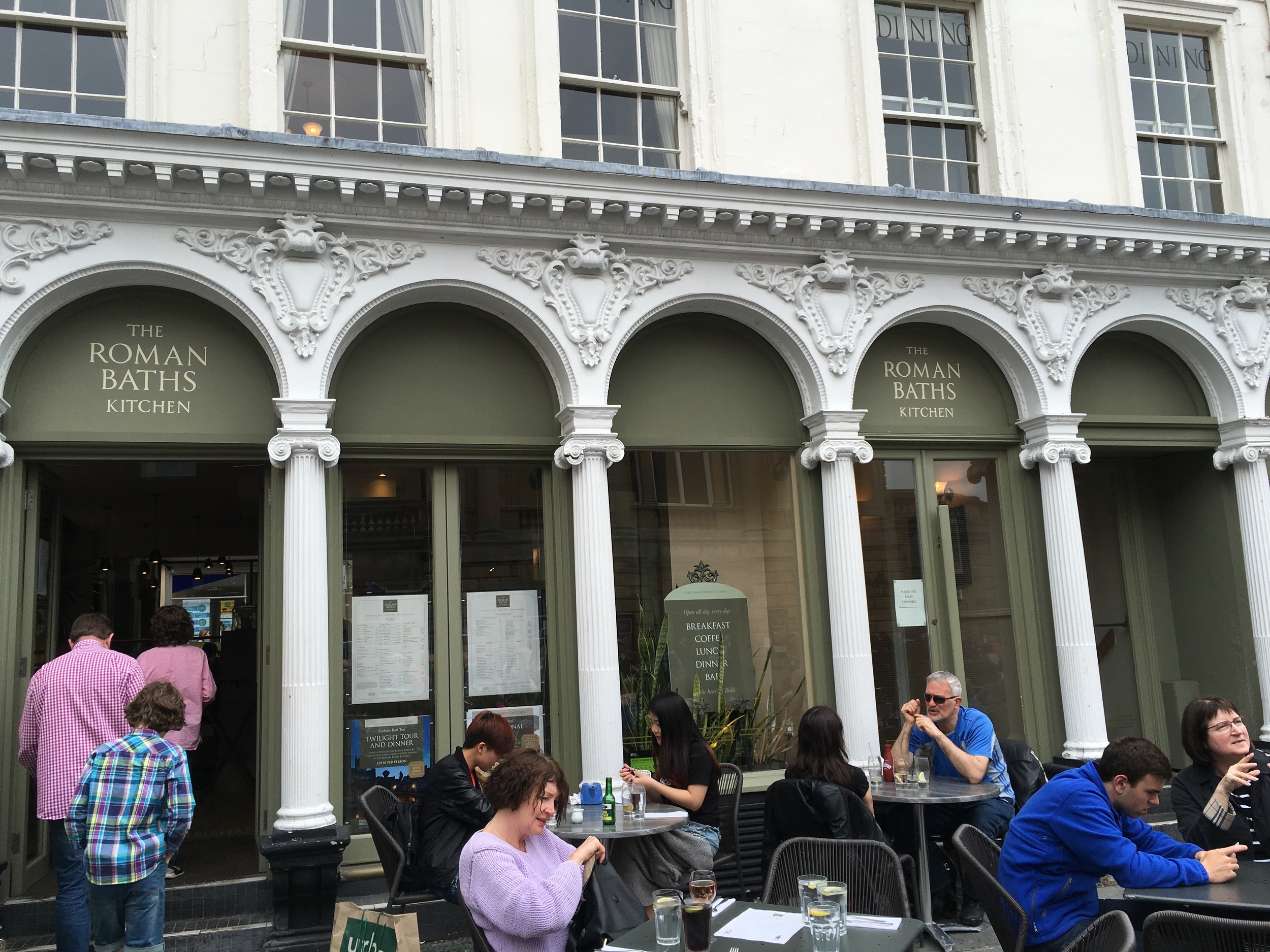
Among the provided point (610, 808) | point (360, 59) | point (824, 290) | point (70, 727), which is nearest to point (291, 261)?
point (360, 59)

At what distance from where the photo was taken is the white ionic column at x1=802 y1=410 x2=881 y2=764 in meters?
7.76

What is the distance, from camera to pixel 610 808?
215 inches

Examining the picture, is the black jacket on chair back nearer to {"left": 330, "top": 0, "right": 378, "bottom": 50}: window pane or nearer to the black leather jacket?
the black leather jacket

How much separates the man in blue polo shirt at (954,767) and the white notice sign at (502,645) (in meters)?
2.88

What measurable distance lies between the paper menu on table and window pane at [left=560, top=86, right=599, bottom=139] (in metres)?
6.34

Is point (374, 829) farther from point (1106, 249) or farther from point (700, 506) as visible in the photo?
point (1106, 249)

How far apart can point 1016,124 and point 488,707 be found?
281 inches

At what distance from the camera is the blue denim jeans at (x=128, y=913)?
5.00 metres

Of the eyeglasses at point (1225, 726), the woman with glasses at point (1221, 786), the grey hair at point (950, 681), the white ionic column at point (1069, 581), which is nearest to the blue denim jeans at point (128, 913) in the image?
the grey hair at point (950, 681)

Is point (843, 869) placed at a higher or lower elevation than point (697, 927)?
lower

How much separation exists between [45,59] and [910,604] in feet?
26.4

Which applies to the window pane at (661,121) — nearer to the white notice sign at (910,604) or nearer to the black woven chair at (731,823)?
the white notice sign at (910,604)

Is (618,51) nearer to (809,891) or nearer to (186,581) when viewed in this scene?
(809,891)

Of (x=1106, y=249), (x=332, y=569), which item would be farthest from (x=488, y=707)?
(x=1106, y=249)
